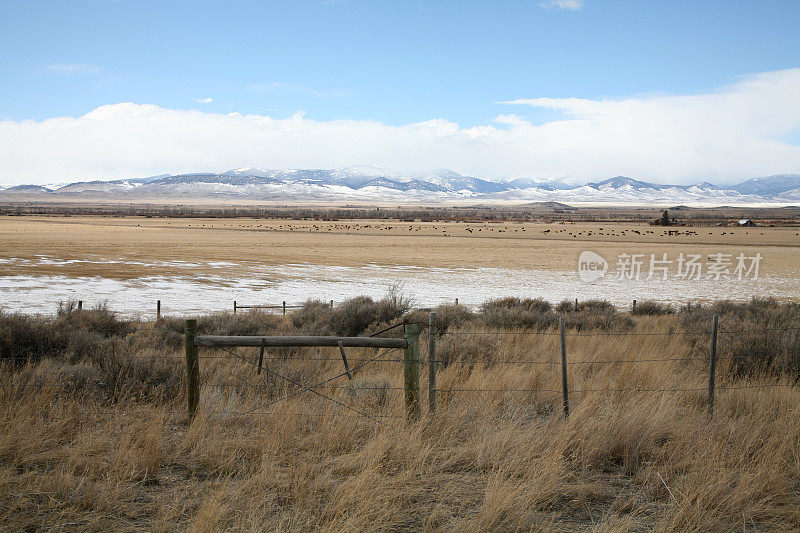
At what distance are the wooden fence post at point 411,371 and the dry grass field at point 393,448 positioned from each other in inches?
9.7

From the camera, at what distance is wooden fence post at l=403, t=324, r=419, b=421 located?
6.85 m

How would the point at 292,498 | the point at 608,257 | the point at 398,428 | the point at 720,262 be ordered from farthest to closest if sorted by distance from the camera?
the point at 608,257 → the point at 720,262 → the point at 398,428 → the point at 292,498

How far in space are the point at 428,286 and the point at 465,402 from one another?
85.2ft

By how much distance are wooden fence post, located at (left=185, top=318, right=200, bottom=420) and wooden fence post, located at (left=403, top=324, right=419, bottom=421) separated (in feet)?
8.13

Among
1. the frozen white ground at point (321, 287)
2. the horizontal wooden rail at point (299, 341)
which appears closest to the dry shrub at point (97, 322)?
the frozen white ground at point (321, 287)

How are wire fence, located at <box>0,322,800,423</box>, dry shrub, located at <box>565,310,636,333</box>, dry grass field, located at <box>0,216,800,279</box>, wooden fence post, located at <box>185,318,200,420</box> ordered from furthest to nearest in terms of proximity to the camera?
dry grass field, located at <box>0,216,800,279</box>, dry shrub, located at <box>565,310,636,333</box>, wire fence, located at <box>0,322,800,423</box>, wooden fence post, located at <box>185,318,200,420</box>

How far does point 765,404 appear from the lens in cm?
789

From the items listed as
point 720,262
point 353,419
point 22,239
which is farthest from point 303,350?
point 22,239

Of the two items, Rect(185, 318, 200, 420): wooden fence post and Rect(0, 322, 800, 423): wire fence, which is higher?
Rect(185, 318, 200, 420): wooden fence post

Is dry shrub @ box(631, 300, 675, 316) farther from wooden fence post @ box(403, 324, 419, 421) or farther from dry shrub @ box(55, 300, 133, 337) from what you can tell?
wooden fence post @ box(403, 324, 419, 421)

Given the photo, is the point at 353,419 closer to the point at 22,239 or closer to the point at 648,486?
the point at 648,486

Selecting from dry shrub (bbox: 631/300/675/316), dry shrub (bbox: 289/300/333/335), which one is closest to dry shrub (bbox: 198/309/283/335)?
dry shrub (bbox: 289/300/333/335)

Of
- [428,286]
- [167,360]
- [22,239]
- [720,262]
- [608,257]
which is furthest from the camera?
[22,239]

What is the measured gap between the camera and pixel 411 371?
6902mm
